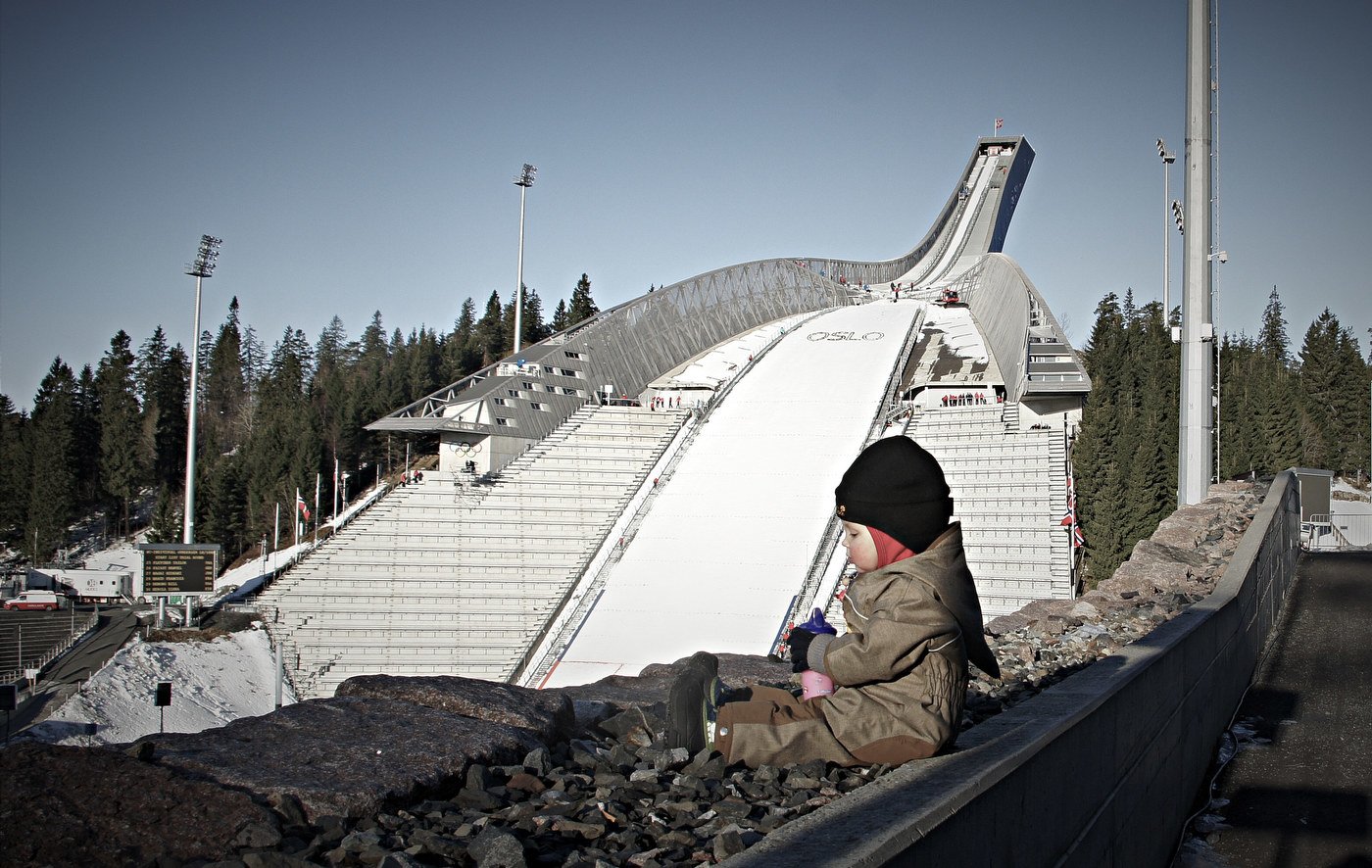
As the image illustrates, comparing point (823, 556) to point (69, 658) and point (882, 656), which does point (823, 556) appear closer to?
point (882, 656)

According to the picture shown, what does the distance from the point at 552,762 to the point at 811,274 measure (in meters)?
51.3

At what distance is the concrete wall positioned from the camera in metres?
2.22

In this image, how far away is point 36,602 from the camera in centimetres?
3988

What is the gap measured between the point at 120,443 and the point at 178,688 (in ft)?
162

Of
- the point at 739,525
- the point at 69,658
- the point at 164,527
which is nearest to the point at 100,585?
the point at 164,527

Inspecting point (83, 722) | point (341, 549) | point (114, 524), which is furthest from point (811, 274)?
point (114, 524)

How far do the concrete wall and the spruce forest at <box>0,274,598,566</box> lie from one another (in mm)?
48853

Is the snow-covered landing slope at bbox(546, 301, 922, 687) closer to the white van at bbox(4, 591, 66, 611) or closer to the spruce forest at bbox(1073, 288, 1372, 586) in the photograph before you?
the spruce forest at bbox(1073, 288, 1372, 586)

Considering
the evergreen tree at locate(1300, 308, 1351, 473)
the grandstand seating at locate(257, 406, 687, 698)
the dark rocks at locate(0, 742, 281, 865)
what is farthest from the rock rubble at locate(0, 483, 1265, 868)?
the evergreen tree at locate(1300, 308, 1351, 473)

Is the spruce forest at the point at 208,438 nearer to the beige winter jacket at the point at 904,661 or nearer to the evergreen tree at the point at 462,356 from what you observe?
Result: the evergreen tree at the point at 462,356

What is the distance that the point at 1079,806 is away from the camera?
3.35 metres

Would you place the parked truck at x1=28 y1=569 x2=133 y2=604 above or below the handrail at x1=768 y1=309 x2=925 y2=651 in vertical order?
below

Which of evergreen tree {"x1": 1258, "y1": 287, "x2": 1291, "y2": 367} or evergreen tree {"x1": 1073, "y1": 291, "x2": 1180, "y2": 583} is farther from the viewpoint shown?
evergreen tree {"x1": 1258, "y1": 287, "x2": 1291, "y2": 367}

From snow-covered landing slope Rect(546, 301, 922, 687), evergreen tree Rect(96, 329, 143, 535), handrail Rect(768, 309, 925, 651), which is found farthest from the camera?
evergreen tree Rect(96, 329, 143, 535)
